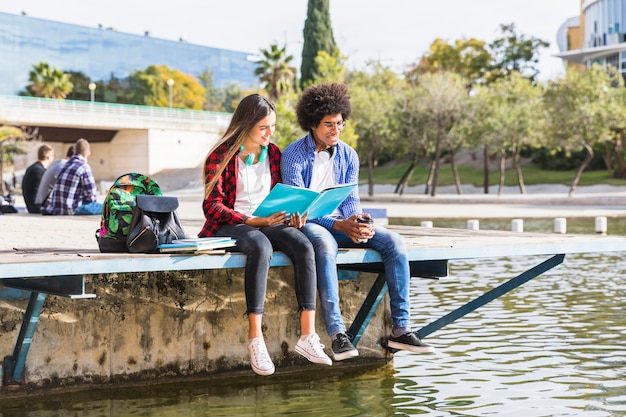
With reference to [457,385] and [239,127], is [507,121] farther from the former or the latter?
[239,127]

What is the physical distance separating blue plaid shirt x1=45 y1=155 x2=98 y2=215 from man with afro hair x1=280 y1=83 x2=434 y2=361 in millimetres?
8056

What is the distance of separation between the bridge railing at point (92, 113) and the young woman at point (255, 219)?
56503 mm

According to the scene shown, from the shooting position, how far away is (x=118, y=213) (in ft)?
21.3

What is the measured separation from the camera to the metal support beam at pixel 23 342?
6660mm

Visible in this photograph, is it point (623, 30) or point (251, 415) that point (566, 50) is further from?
point (251, 415)

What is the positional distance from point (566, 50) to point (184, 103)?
35.1m

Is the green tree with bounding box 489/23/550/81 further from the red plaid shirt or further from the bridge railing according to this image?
the red plaid shirt

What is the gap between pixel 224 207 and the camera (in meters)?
6.70

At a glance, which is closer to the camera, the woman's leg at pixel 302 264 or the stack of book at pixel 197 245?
the stack of book at pixel 197 245

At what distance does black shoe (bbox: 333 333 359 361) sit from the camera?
6.36 meters

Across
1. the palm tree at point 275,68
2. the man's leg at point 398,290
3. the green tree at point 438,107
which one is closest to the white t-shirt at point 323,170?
the man's leg at point 398,290

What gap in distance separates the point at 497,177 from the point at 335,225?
179ft

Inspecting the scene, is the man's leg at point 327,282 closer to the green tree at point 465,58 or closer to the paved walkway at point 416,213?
the paved walkway at point 416,213

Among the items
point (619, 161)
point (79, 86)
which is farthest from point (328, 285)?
point (79, 86)
